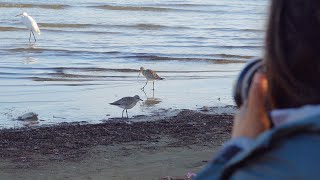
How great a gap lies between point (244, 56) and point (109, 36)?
502 cm

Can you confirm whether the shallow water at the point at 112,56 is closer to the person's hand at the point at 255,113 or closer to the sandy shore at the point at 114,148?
the person's hand at the point at 255,113

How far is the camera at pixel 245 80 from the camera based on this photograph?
1199mm

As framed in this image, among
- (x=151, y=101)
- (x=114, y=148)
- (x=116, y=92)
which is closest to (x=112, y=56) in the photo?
(x=116, y=92)

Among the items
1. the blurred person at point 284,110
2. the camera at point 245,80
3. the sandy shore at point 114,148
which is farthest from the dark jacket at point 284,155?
the sandy shore at point 114,148

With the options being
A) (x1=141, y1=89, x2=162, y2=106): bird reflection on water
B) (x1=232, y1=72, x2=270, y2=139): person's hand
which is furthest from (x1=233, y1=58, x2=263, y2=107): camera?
(x1=141, y1=89, x2=162, y2=106): bird reflection on water

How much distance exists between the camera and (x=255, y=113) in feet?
3.69

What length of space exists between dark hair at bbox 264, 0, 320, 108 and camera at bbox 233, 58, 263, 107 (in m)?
0.11

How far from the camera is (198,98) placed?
11.9 m

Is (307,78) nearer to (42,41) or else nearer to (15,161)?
(15,161)

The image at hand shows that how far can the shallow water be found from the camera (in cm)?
1148

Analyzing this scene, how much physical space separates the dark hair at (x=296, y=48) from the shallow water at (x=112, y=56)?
8 cm

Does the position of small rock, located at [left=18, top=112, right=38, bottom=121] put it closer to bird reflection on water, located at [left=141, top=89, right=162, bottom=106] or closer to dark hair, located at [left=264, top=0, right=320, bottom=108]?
Result: bird reflection on water, located at [left=141, top=89, right=162, bottom=106]

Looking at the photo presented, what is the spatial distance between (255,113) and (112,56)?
53.2 ft

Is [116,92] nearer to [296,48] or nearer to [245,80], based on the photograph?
[245,80]
